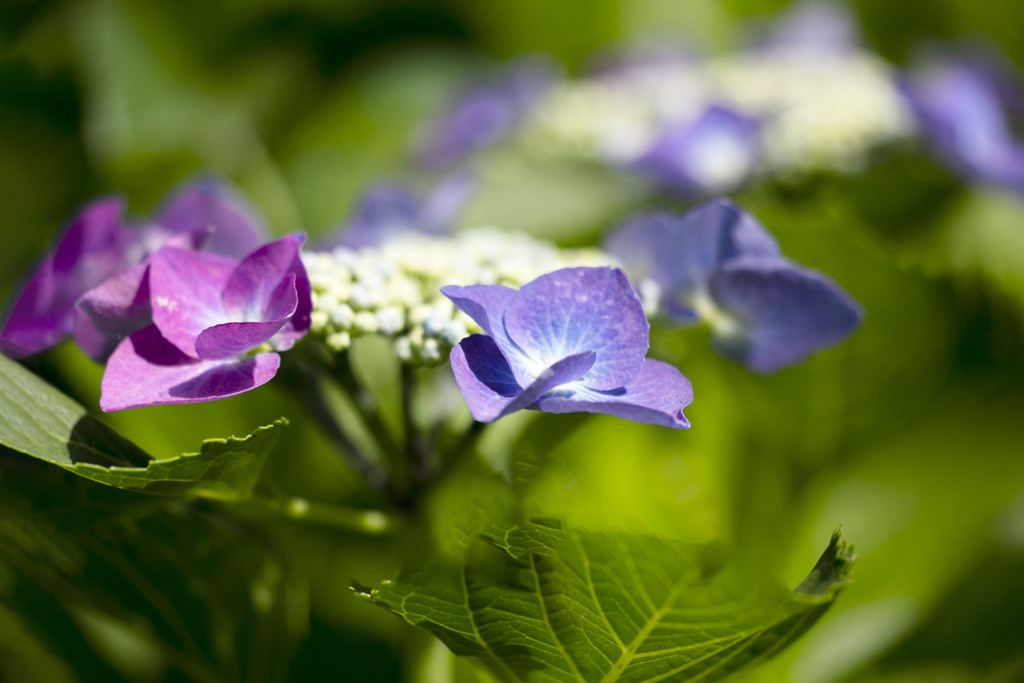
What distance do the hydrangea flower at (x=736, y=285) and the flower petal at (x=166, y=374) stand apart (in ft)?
0.77

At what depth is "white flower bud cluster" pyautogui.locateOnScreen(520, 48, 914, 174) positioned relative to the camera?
2.87 ft

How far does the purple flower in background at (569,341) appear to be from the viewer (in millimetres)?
370

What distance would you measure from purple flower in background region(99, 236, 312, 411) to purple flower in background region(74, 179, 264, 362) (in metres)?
0.01

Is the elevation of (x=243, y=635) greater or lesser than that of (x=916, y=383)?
lesser

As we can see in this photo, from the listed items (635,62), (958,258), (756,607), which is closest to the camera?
(756,607)

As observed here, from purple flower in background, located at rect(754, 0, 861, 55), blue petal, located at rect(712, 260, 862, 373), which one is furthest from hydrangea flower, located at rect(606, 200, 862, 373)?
purple flower in background, located at rect(754, 0, 861, 55)

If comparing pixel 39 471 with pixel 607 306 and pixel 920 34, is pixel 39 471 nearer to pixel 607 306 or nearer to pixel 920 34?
pixel 607 306

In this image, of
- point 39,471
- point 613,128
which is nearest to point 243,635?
point 39,471

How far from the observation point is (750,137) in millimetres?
842

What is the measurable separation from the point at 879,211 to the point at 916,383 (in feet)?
1.05

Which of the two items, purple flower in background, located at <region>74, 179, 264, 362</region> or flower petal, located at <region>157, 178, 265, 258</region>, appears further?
flower petal, located at <region>157, 178, 265, 258</region>

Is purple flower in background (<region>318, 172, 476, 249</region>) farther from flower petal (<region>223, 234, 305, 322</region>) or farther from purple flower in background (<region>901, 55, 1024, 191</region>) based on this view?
purple flower in background (<region>901, 55, 1024, 191</region>)

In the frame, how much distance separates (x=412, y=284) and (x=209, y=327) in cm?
14

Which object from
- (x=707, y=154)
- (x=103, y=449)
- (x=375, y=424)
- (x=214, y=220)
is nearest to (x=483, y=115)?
(x=707, y=154)
